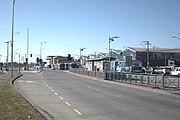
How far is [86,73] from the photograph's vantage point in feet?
230

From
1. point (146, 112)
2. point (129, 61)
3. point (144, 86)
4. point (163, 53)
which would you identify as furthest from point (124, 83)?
point (163, 53)

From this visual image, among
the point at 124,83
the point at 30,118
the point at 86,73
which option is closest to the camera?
the point at 30,118

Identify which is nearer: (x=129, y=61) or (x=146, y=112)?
(x=146, y=112)

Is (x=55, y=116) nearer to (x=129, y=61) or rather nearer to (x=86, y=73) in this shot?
(x=129, y=61)

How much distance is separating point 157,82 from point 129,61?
28.1m

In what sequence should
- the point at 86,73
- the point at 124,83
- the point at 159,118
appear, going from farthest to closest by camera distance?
the point at 86,73 < the point at 124,83 < the point at 159,118

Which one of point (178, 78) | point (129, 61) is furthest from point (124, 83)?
point (129, 61)

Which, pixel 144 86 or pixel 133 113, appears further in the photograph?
pixel 144 86

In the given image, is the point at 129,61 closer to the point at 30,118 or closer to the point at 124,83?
the point at 124,83

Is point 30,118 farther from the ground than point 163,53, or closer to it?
closer to it

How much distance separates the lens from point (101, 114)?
13.9 metres

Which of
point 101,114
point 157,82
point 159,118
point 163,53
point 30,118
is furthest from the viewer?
point 163,53

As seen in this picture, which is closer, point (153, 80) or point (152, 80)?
point (153, 80)

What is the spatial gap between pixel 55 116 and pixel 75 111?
5.30ft
